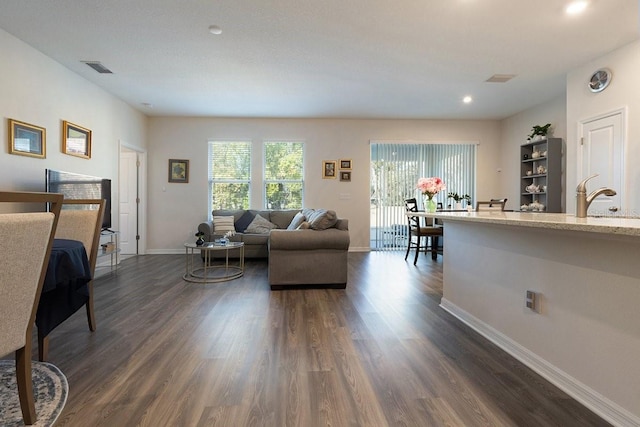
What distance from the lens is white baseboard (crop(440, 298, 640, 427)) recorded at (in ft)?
4.46

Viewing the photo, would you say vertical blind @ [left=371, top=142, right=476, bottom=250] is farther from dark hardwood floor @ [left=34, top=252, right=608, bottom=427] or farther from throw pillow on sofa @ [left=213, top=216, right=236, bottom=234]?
dark hardwood floor @ [left=34, top=252, right=608, bottom=427]

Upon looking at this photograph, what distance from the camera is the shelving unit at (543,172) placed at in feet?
16.2

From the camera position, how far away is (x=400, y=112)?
19.4ft

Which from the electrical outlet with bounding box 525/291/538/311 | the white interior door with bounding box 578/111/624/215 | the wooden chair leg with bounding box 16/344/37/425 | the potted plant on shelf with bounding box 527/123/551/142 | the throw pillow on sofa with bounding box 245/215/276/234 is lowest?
the wooden chair leg with bounding box 16/344/37/425

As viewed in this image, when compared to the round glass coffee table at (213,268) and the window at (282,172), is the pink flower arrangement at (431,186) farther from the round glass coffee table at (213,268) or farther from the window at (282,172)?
the window at (282,172)

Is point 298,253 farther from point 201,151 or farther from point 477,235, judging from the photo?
point 201,151

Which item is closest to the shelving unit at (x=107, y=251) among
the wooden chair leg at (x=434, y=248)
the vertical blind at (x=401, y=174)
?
the vertical blind at (x=401, y=174)

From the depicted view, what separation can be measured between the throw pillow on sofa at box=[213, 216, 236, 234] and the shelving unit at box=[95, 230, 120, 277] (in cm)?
149

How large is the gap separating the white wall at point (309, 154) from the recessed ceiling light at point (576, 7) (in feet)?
12.0

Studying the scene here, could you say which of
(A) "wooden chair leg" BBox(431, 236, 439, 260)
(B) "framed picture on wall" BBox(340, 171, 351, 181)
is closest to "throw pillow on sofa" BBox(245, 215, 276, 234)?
(B) "framed picture on wall" BBox(340, 171, 351, 181)

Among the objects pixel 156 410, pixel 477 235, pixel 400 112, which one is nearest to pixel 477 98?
pixel 400 112

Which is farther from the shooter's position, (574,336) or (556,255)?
(556,255)

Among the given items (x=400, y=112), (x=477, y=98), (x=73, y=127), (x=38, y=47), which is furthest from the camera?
(x=400, y=112)

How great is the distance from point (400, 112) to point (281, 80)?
8.50ft
